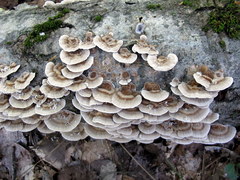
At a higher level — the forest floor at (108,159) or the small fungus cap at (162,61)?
the small fungus cap at (162,61)

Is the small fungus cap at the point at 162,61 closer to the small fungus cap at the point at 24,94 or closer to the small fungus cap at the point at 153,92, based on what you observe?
the small fungus cap at the point at 153,92

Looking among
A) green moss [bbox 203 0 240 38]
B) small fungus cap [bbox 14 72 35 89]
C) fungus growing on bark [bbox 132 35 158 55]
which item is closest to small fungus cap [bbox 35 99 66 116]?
small fungus cap [bbox 14 72 35 89]

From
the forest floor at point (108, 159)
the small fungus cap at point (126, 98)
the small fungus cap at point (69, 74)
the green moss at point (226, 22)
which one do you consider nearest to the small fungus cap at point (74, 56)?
the small fungus cap at point (69, 74)

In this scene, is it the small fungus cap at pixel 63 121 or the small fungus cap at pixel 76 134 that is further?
the small fungus cap at pixel 76 134

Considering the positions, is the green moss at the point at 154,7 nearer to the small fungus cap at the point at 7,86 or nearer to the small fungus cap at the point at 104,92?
the small fungus cap at the point at 104,92

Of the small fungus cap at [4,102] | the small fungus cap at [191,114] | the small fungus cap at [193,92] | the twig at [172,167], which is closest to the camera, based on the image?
the small fungus cap at [193,92]

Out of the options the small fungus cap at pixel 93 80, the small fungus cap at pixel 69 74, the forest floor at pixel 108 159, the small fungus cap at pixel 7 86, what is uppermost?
the small fungus cap at pixel 69 74

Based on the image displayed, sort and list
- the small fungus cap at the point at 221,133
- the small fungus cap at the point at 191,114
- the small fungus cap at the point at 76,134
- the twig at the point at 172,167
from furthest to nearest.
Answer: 1. the twig at the point at 172,167
2. the small fungus cap at the point at 76,134
3. the small fungus cap at the point at 221,133
4. the small fungus cap at the point at 191,114

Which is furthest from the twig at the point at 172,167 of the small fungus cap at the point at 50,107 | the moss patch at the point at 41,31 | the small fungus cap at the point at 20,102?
the moss patch at the point at 41,31
